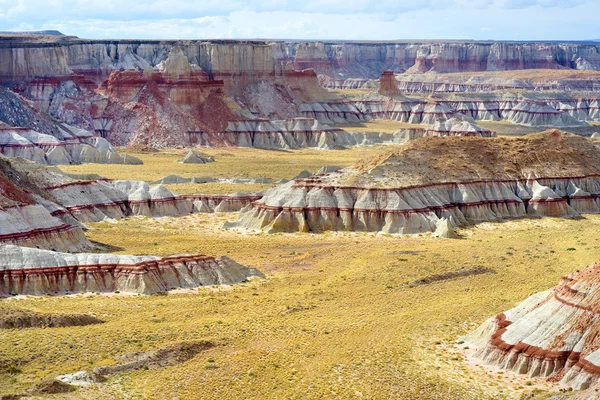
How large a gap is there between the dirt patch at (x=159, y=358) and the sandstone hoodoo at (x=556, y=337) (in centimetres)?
1120

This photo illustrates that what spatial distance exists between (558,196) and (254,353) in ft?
153

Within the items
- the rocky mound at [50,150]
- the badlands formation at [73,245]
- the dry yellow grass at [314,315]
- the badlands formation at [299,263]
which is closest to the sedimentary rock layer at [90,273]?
the badlands formation at [73,245]

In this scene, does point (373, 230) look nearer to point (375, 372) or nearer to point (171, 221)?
point (171, 221)

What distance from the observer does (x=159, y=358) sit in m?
37.5

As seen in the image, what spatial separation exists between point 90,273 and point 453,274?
801 inches

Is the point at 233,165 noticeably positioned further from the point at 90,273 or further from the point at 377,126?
the point at 377,126

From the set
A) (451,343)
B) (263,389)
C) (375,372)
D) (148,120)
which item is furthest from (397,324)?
(148,120)

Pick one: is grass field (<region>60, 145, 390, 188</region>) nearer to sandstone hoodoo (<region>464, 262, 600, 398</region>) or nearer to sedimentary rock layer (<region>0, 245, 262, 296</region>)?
sedimentary rock layer (<region>0, 245, 262, 296</region>)

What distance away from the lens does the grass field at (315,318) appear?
34969 mm

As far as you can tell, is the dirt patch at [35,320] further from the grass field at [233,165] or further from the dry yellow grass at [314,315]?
the grass field at [233,165]

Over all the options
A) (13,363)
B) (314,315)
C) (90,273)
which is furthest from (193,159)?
(13,363)

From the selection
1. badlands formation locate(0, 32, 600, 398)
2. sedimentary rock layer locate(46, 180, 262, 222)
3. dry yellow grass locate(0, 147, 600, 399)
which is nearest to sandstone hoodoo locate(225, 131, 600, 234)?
badlands formation locate(0, 32, 600, 398)

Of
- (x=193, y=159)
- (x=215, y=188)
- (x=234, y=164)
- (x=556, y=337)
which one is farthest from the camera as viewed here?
(x=193, y=159)

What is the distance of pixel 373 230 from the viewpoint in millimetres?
69562
